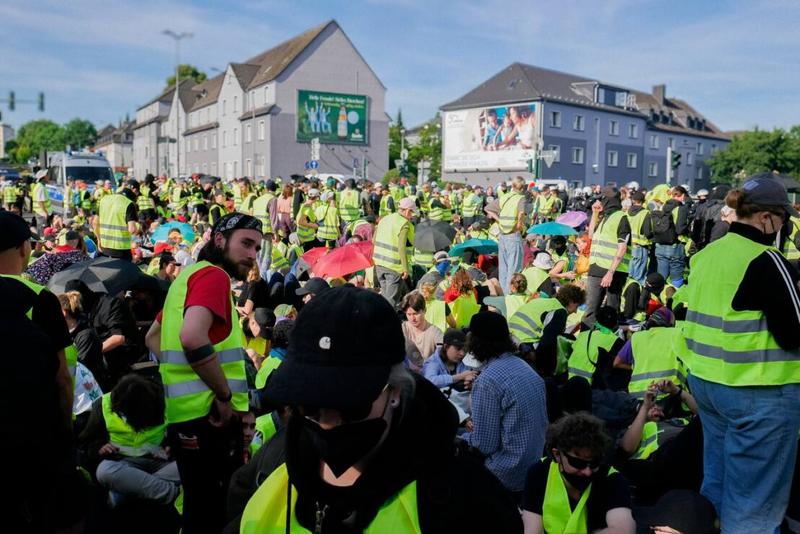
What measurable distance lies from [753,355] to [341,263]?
675 centimetres

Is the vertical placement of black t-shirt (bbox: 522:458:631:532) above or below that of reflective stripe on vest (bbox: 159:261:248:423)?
below

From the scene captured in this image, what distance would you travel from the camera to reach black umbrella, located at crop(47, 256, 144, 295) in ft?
24.3

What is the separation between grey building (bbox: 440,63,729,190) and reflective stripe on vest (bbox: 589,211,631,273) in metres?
46.3

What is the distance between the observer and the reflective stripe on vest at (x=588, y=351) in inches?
267

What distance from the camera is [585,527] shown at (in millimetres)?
3654

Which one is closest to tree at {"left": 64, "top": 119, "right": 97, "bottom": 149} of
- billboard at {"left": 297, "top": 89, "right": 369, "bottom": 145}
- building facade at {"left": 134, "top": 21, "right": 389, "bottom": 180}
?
building facade at {"left": 134, "top": 21, "right": 389, "bottom": 180}

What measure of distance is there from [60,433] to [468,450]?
2492 millimetres

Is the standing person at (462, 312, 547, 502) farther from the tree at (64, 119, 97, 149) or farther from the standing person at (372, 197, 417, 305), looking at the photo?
the tree at (64, 119, 97, 149)

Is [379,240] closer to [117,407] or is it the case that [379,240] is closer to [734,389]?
[117,407]

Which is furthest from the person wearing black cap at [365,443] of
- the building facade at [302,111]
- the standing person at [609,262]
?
the building facade at [302,111]

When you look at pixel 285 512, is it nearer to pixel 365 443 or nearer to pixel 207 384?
pixel 365 443

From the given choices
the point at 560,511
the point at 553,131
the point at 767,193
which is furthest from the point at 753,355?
the point at 553,131

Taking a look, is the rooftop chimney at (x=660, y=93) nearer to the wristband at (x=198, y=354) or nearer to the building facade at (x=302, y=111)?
the building facade at (x=302, y=111)

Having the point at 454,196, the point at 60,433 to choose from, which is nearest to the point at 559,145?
the point at 454,196
